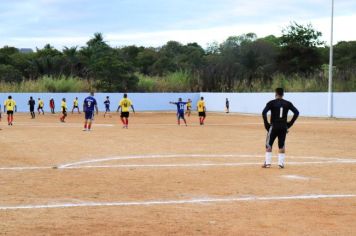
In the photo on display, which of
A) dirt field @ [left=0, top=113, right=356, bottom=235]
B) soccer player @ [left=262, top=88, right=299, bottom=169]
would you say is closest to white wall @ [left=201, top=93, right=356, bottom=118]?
dirt field @ [left=0, top=113, right=356, bottom=235]

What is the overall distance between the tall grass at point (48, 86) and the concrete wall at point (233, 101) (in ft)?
16.9

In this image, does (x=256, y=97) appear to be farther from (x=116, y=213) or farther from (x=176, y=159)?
(x=116, y=213)

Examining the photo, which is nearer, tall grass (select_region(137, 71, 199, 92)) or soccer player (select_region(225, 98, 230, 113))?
soccer player (select_region(225, 98, 230, 113))

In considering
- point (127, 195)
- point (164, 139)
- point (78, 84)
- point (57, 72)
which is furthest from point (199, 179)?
point (57, 72)

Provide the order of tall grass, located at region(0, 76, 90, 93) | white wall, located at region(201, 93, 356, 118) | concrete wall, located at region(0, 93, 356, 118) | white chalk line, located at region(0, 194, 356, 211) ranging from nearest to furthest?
1. white chalk line, located at region(0, 194, 356, 211)
2. white wall, located at region(201, 93, 356, 118)
3. concrete wall, located at region(0, 93, 356, 118)
4. tall grass, located at region(0, 76, 90, 93)

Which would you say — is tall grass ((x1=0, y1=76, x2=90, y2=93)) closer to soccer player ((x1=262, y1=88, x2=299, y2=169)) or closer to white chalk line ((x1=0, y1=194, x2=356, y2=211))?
soccer player ((x1=262, y1=88, x2=299, y2=169))

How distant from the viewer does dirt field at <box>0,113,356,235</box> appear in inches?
346

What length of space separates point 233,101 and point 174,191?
55.9 metres

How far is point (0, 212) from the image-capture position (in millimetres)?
9633

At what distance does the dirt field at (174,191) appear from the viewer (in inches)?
346

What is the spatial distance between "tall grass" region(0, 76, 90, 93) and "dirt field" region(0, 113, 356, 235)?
53.6 m

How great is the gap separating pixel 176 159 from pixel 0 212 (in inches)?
338

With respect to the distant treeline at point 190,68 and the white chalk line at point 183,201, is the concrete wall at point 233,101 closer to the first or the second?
the distant treeline at point 190,68

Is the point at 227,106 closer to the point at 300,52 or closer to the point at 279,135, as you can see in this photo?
the point at 300,52
